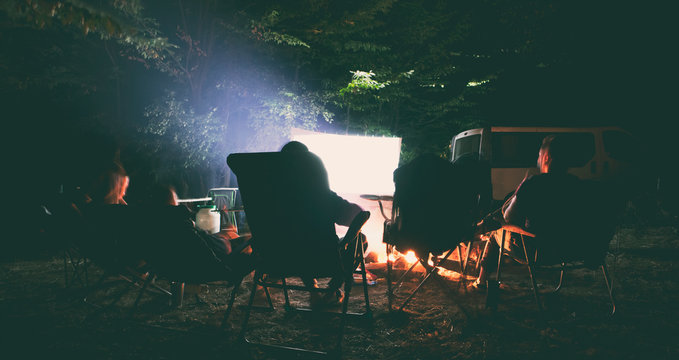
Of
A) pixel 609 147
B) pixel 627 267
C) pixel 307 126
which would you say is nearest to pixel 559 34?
pixel 609 147

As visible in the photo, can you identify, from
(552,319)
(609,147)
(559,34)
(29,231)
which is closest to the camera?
(552,319)

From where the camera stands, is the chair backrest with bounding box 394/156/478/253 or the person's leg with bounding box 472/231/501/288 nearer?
the chair backrest with bounding box 394/156/478/253

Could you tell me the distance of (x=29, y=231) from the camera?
5.38m

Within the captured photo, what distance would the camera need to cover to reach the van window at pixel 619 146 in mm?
Answer: 6613

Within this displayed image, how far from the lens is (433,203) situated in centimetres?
245

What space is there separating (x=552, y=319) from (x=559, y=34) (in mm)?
9770

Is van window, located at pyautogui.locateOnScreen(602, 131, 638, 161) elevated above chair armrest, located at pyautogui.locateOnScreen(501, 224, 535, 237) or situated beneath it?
elevated above

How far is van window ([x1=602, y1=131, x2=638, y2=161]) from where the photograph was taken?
6.61 meters

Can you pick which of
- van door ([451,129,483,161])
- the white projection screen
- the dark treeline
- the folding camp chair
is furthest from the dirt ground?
the dark treeline

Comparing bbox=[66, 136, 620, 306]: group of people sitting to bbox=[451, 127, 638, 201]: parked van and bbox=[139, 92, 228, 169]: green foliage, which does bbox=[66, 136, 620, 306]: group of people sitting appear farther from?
bbox=[139, 92, 228, 169]: green foliage

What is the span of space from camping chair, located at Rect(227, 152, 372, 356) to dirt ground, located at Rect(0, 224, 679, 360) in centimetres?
36

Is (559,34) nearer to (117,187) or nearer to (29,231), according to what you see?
(117,187)

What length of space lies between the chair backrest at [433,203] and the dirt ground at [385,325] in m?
0.58

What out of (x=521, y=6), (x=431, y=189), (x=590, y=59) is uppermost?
(x=521, y=6)
